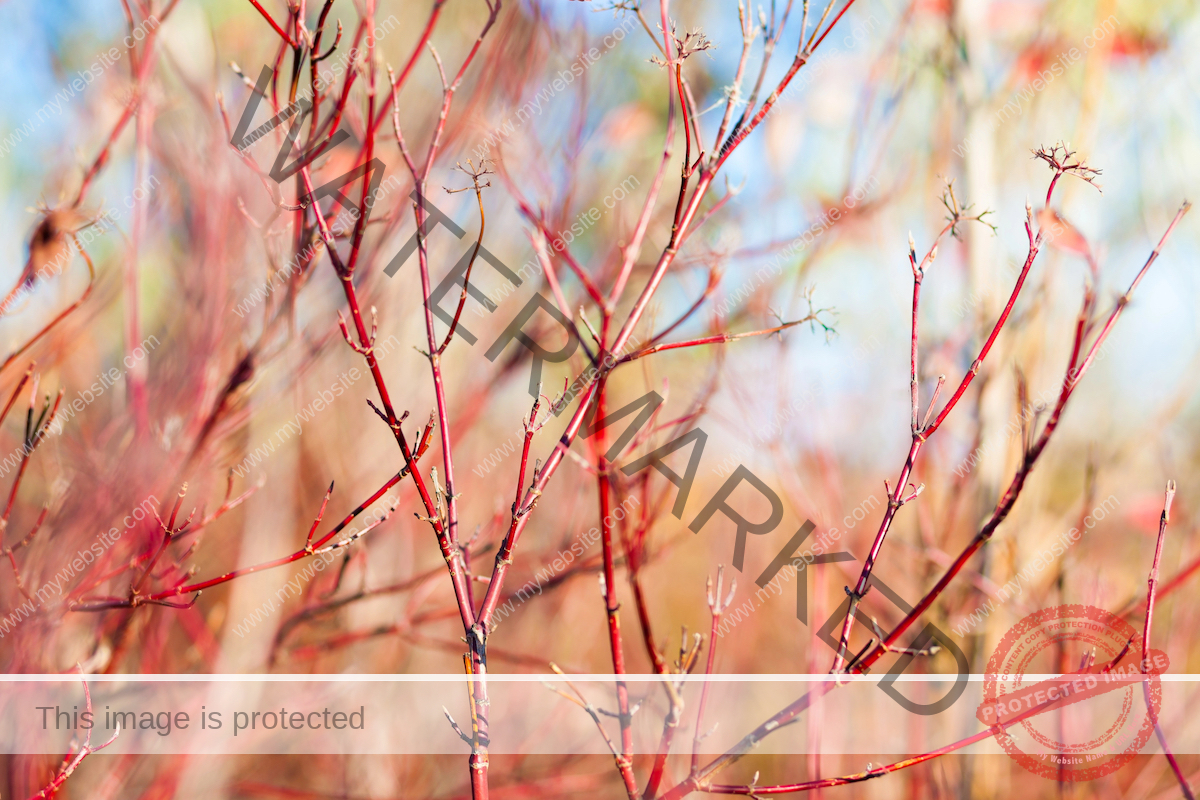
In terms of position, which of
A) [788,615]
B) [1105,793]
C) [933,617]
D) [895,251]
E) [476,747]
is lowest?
[1105,793]

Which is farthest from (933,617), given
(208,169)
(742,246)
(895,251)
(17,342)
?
(17,342)

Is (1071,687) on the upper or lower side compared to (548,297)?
lower

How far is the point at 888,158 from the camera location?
7.20 feet

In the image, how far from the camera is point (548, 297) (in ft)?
7.45

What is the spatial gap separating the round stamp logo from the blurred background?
11 centimetres

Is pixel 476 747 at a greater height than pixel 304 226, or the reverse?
pixel 304 226

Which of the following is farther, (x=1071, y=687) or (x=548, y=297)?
(x=548, y=297)

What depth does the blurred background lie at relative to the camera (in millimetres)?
1418

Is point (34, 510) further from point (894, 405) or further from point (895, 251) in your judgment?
point (894, 405)

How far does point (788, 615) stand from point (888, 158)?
524 cm

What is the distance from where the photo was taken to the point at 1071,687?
99 cm

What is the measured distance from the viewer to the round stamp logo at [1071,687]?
3.06 feet

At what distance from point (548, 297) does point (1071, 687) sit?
1767mm

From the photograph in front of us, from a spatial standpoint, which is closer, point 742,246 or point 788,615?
point 742,246
